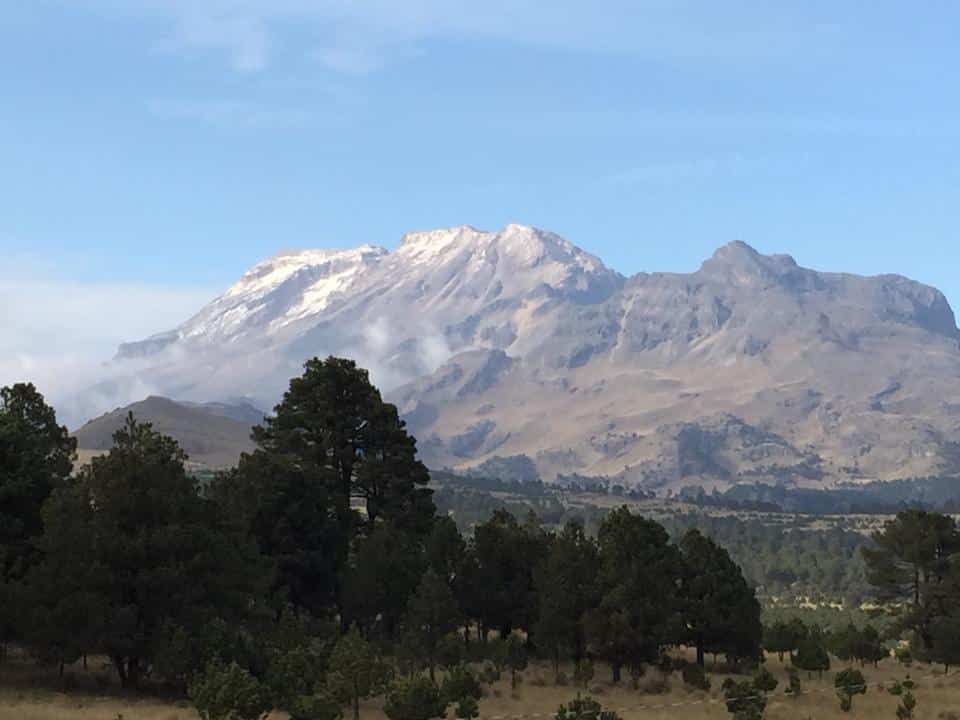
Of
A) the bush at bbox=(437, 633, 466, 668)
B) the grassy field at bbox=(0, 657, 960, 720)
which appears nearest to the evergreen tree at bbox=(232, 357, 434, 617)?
the bush at bbox=(437, 633, 466, 668)

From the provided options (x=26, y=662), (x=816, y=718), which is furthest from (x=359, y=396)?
(x=816, y=718)

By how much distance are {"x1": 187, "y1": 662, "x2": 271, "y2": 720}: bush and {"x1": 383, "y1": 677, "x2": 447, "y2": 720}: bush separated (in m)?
5.20

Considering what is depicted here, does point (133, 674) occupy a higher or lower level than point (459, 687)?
higher

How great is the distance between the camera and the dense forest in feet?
152

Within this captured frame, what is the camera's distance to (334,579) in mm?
67062

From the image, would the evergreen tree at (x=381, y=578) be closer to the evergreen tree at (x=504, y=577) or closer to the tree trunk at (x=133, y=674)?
the evergreen tree at (x=504, y=577)

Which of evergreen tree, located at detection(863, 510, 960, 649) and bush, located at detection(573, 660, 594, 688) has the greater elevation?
evergreen tree, located at detection(863, 510, 960, 649)

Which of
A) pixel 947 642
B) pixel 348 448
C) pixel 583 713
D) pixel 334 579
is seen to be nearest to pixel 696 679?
pixel 583 713

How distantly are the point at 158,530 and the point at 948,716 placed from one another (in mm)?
33742

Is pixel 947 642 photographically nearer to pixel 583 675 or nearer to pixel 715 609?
pixel 715 609

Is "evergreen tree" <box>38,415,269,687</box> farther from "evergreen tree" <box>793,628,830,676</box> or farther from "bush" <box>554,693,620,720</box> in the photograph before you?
"evergreen tree" <box>793,628,830,676</box>

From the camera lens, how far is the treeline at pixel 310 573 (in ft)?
152

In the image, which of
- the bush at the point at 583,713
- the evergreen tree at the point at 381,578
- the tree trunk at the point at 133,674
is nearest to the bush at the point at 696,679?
the bush at the point at 583,713

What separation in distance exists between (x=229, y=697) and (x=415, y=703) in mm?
7256
